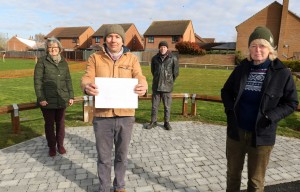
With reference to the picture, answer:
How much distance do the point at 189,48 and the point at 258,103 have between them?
123 ft

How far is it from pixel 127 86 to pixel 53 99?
209 cm

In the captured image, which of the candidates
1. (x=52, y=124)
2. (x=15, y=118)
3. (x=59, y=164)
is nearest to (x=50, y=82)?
(x=52, y=124)

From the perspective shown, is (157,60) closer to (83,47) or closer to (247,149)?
(247,149)

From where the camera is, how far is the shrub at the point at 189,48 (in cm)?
3862

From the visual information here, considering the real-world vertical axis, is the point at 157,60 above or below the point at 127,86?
Result: above

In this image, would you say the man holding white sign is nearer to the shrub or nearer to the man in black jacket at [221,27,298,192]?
the man in black jacket at [221,27,298,192]

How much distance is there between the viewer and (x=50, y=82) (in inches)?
179

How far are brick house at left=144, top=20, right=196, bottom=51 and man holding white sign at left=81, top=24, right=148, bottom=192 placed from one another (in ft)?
155

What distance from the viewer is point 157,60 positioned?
644cm

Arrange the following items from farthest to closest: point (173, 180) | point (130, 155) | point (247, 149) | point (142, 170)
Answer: point (130, 155)
point (142, 170)
point (173, 180)
point (247, 149)

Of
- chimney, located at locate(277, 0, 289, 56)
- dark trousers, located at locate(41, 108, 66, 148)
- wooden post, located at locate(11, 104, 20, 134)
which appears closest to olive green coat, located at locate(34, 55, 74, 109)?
dark trousers, located at locate(41, 108, 66, 148)

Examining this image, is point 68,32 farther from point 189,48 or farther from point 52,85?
point 52,85

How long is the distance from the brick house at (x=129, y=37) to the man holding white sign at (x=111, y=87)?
5313 cm

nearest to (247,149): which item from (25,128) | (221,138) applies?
(221,138)
